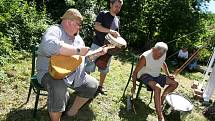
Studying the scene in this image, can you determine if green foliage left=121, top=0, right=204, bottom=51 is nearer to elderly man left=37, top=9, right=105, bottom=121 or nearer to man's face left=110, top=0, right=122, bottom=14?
man's face left=110, top=0, right=122, bottom=14

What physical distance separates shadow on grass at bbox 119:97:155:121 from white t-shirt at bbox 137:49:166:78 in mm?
670

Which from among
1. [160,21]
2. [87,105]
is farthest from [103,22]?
[160,21]

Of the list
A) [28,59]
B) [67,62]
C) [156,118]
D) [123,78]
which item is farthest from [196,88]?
[67,62]

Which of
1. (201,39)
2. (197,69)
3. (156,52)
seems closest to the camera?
(156,52)

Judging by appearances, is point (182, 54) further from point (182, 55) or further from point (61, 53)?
point (61, 53)

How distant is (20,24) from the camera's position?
9133mm

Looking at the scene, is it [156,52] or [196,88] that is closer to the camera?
[156,52]

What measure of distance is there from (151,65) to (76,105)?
1695 mm

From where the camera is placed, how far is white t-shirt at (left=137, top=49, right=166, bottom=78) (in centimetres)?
668

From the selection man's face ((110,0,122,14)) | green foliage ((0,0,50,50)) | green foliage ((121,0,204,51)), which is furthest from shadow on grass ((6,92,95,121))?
green foliage ((121,0,204,51))

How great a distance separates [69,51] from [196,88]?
531 cm

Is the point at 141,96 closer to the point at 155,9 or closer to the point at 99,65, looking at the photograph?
the point at 99,65

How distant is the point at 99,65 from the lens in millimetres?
6660

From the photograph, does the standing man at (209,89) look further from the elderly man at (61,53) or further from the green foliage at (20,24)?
the green foliage at (20,24)
